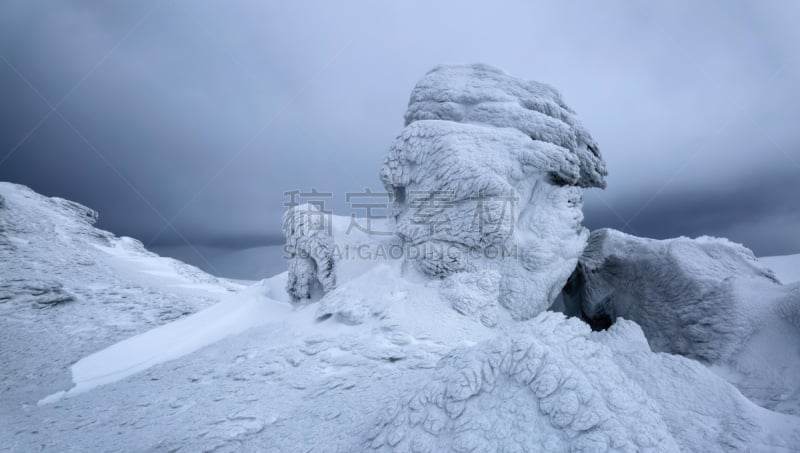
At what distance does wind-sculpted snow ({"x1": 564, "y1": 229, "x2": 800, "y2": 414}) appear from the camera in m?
2.78

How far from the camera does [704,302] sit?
3.37m

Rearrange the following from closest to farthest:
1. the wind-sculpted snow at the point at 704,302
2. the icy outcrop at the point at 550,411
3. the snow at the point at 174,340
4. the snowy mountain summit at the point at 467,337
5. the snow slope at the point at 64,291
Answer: the icy outcrop at the point at 550,411, the snowy mountain summit at the point at 467,337, the wind-sculpted snow at the point at 704,302, the snow at the point at 174,340, the snow slope at the point at 64,291

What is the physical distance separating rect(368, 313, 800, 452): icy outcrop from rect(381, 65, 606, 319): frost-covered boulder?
1356 mm

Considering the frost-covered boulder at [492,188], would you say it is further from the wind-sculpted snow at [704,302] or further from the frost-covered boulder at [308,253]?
the wind-sculpted snow at [704,302]

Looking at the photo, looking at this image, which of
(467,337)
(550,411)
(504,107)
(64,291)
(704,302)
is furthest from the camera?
(64,291)

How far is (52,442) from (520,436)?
239 cm

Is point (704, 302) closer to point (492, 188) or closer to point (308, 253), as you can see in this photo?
point (492, 188)

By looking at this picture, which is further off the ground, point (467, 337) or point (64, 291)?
point (64, 291)

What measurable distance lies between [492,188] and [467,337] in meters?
1.20

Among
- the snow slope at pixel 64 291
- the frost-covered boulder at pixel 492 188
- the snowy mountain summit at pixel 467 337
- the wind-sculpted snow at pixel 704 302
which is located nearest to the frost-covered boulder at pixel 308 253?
the snowy mountain summit at pixel 467 337

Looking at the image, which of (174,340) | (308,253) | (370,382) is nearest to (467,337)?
(370,382)

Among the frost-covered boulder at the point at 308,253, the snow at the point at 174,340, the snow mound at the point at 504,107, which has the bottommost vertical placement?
the snow at the point at 174,340

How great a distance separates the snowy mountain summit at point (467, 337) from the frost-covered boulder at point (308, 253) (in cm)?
2

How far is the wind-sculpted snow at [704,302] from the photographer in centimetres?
278
